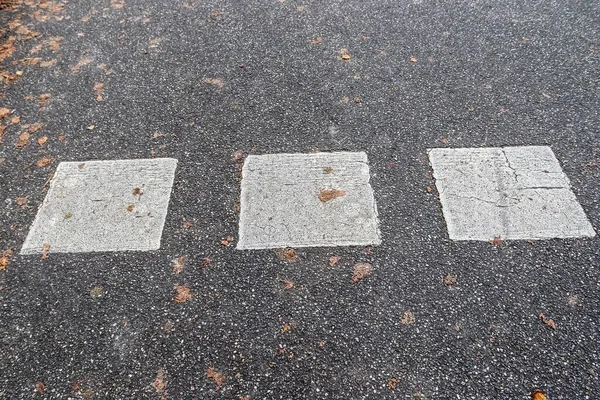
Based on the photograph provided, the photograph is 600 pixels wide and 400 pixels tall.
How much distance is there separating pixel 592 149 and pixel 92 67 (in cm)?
382

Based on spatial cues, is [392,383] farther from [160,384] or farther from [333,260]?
[160,384]

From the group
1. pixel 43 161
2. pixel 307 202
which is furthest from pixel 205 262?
pixel 43 161

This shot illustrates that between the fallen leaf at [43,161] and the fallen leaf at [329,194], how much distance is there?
1844mm

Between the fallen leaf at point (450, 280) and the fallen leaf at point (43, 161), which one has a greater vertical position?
the fallen leaf at point (43, 161)

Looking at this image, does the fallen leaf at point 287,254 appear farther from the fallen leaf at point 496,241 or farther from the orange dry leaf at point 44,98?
the orange dry leaf at point 44,98

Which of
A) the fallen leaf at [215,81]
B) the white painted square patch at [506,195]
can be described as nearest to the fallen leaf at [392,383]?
the white painted square patch at [506,195]

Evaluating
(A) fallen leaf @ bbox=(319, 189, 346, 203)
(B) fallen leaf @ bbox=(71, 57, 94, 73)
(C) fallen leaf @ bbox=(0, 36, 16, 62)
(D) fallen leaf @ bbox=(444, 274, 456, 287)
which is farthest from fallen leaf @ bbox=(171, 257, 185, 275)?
(C) fallen leaf @ bbox=(0, 36, 16, 62)

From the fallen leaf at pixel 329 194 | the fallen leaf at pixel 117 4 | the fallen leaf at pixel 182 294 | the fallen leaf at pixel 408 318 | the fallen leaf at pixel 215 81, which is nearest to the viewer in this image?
the fallen leaf at pixel 408 318

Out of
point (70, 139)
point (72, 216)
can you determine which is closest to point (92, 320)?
point (72, 216)

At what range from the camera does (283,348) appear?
2270mm

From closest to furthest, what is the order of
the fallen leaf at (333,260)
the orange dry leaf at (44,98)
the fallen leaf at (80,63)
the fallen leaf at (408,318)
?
the fallen leaf at (408,318), the fallen leaf at (333,260), the orange dry leaf at (44,98), the fallen leaf at (80,63)

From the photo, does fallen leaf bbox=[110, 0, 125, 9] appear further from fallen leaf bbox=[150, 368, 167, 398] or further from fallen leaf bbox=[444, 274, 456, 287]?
fallen leaf bbox=[444, 274, 456, 287]

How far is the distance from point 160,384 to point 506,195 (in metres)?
2.19

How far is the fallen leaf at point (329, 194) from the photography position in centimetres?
287
